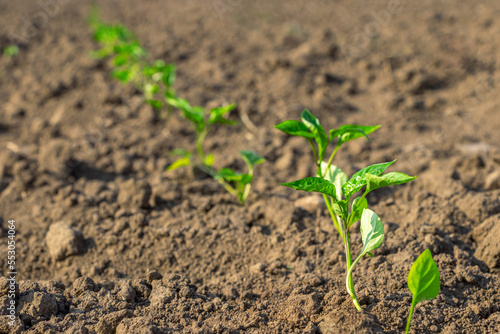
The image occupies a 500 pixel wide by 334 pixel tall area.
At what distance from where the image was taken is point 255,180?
2.93 metres

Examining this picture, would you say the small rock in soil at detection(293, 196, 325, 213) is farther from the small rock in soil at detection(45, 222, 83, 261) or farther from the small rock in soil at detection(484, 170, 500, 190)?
the small rock in soil at detection(45, 222, 83, 261)

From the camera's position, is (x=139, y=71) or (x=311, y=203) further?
(x=139, y=71)

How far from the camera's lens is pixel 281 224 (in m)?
2.39

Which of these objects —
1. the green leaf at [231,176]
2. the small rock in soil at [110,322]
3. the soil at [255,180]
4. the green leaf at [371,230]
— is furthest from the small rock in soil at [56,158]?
the green leaf at [371,230]

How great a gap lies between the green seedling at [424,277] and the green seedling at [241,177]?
42.6 inches

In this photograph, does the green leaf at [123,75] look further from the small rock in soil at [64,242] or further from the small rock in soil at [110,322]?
the small rock in soil at [110,322]

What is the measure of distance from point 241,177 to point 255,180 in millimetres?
557

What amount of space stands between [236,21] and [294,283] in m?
4.83

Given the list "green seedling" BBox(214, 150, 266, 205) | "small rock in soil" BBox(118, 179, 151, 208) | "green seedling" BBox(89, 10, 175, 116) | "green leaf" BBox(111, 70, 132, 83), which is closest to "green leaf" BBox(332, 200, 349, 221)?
"green seedling" BBox(214, 150, 266, 205)

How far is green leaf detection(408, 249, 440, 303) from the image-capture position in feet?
4.84

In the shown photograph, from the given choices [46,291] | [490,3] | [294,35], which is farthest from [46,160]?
[490,3]

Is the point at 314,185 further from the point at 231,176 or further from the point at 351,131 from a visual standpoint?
the point at 231,176

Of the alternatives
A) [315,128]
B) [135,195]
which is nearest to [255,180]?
[135,195]

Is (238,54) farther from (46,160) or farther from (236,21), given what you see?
(46,160)
